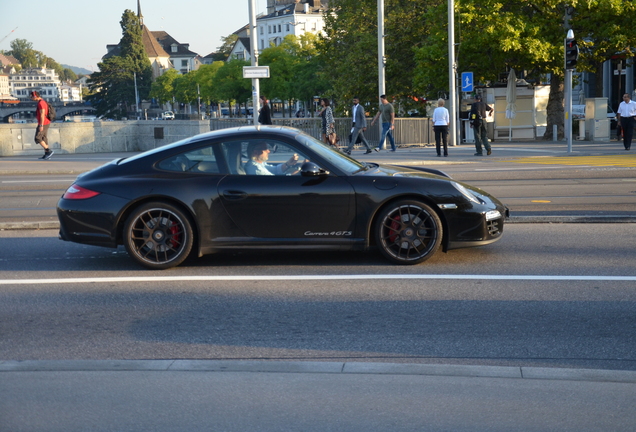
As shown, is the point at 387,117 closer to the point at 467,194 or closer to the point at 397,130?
the point at 397,130

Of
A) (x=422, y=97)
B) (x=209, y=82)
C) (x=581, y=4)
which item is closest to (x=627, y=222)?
(x=581, y=4)

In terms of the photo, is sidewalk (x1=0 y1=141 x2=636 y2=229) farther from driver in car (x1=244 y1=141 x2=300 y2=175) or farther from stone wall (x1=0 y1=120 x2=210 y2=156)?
driver in car (x1=244 y1=141 x2=300 y2=175)

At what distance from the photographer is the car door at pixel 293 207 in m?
7.33

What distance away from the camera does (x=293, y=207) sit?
7340 millimetres

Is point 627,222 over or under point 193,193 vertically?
under

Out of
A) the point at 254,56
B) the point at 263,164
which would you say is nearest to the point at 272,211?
the point at 263,164

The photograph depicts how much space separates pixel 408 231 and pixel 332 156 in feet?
3.53

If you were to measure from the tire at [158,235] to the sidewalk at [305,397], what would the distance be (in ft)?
9.03

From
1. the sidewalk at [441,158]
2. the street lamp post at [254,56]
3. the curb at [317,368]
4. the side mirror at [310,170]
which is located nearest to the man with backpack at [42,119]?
the sidewalk at [441,158]

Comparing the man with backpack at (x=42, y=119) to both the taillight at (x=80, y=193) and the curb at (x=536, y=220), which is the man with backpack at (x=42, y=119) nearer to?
the curb at (x=536, y=220)

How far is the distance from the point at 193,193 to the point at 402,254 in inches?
79.8

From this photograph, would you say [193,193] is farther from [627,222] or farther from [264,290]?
[627,222]

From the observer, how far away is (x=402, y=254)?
7.40 meters

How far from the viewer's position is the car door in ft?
24.0
